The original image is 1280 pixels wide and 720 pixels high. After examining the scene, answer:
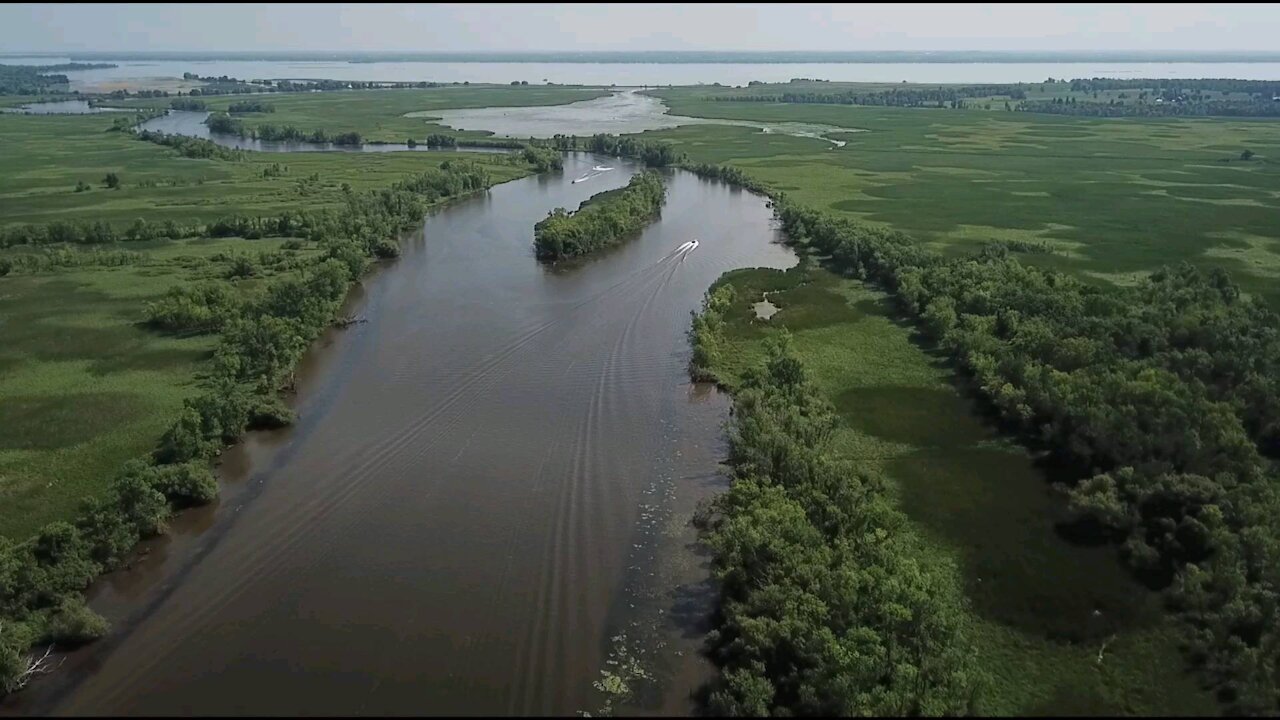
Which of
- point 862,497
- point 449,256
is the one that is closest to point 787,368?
point 862,497

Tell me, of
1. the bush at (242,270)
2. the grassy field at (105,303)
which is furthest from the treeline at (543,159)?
the bush at (242,270)

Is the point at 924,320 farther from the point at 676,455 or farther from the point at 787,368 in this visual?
the point at 676,455

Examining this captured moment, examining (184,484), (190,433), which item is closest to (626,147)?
(190,433)

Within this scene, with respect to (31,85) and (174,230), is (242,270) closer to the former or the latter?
(174,230)

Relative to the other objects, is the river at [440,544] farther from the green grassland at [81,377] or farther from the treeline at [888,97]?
the treeline at [888,97]

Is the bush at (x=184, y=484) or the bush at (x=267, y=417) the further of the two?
the bush at (x=267, y=417)
